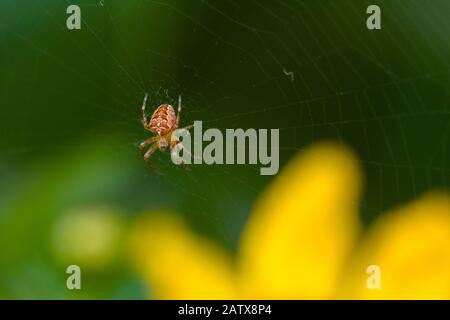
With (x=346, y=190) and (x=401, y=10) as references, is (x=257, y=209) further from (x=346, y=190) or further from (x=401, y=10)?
(x=401, y=10)

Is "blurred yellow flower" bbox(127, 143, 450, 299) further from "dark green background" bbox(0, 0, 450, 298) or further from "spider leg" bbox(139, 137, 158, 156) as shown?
"spider leg" bbox(139, 137, 158, 156)

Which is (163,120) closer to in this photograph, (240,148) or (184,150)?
(184,150)

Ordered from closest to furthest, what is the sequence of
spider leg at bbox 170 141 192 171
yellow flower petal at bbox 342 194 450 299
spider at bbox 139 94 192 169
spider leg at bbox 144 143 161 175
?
1. yellow flower petal at bbox 342 194 450 299
2. spider leg at bbox 144 143 161 175
3. spider leg at bbox 170 141 192 171
4. spider at bbox 139 94 192 169

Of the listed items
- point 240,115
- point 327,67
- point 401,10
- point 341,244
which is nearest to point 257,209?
point 341,244

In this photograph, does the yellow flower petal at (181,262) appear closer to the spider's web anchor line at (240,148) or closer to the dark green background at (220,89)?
the dark green background at (220,89)

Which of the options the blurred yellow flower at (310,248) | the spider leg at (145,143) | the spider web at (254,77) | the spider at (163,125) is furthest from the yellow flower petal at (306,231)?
the spider at (163,125)

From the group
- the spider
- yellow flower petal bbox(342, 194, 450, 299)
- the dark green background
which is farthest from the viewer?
the spider

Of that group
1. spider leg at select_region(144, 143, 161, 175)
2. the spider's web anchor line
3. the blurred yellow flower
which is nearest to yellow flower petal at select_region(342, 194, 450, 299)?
the blurred yellow flower
